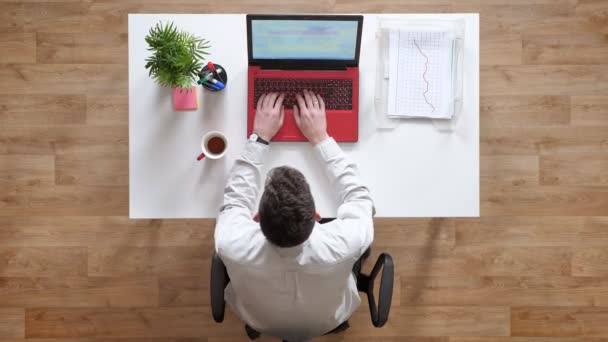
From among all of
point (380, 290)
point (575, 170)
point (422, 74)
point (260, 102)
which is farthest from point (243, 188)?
point (575, 170)

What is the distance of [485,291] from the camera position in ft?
6.72

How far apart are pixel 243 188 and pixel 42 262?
128 cm

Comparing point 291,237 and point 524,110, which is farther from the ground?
point 524,110

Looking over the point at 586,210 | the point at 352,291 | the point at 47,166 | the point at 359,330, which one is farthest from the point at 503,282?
the point at 47,166

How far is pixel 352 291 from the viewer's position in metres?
1.43

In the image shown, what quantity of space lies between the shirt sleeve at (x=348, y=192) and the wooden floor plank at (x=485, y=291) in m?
0.83

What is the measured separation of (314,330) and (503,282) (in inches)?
44.0

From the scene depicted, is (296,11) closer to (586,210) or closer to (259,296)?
(259,296)

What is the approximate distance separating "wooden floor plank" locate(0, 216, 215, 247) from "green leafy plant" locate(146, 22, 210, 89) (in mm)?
857

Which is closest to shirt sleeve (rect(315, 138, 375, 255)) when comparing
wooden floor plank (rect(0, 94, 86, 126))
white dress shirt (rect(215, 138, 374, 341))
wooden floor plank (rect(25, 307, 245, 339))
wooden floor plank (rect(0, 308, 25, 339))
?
white dress shirt (rect(215, 138, 374, 341))

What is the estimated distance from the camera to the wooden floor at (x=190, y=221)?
6.68 feet

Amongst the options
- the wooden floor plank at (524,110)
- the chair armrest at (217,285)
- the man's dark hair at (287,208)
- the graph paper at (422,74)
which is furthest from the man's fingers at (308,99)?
the wooden floor plank at (524,110)

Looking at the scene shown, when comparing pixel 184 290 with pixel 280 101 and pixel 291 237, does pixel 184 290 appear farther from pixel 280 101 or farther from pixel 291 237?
pixel 291 237

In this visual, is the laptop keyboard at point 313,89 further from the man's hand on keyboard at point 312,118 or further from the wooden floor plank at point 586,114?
the wooden floor plank at point 586,114
